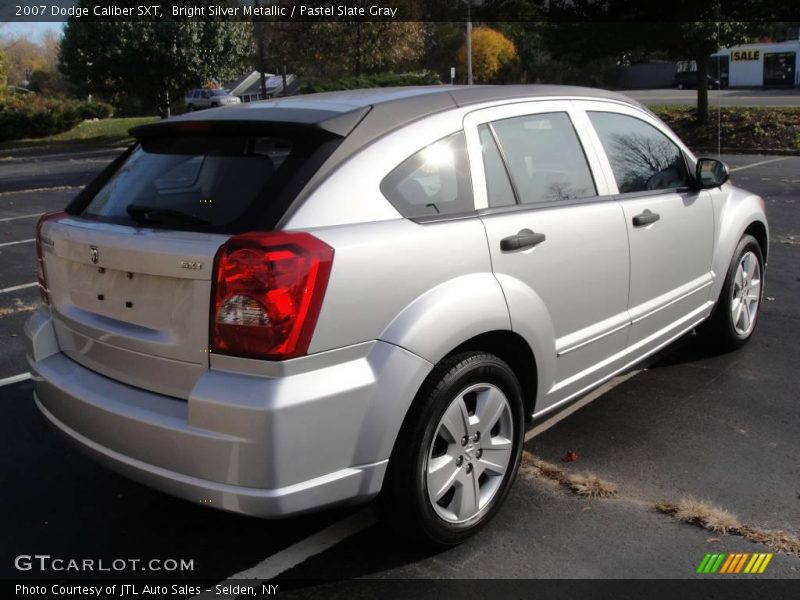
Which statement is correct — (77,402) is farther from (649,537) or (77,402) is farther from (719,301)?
(719,301)

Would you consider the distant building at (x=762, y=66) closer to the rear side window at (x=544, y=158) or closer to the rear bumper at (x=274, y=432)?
the rear side window at (x=544, y=158)

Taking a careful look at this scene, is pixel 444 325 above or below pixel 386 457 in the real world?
above

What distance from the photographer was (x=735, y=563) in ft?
10.0

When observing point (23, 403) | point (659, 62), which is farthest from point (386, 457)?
point (659, 62)

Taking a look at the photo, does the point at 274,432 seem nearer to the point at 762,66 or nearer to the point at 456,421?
the point at 456,421

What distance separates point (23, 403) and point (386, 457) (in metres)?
2.98

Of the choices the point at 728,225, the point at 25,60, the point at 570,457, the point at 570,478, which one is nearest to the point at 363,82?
the point at 728,225

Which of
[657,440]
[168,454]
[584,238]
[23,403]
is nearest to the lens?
[168,454]

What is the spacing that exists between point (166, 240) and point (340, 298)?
0.66 metres

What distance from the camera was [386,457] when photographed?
2832 millimetres

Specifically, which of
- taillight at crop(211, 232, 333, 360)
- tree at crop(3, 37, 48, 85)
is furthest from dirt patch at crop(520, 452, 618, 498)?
tree at crop(3, 37, 48, 85)

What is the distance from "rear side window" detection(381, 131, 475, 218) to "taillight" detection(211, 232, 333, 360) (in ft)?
1.59

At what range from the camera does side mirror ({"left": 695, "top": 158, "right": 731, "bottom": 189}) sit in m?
4.64

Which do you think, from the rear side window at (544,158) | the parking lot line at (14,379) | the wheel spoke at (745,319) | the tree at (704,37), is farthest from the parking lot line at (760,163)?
the parking lot line at (14,379)
